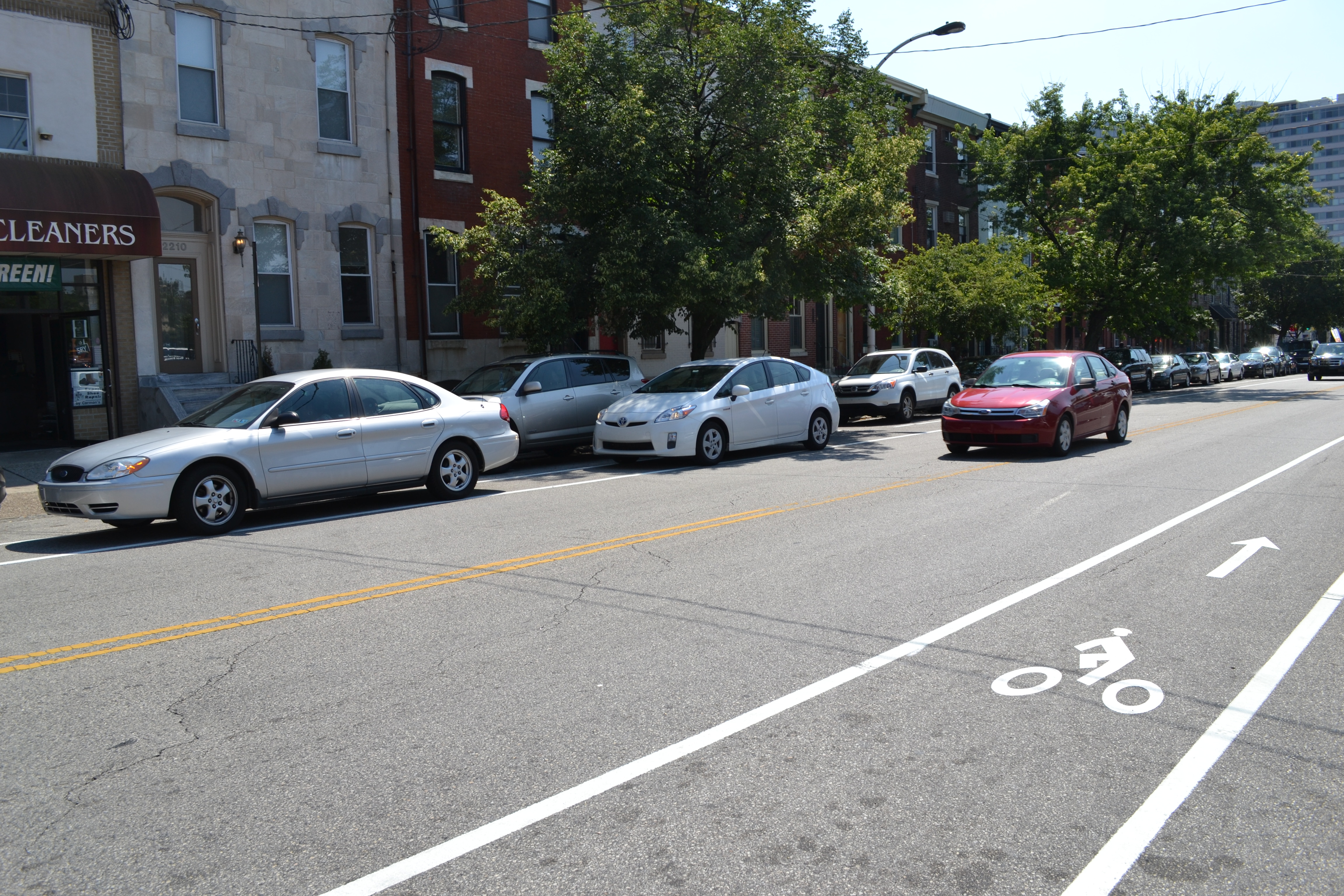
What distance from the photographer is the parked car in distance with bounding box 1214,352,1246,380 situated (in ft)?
158

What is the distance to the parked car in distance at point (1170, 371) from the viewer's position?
41.1 m

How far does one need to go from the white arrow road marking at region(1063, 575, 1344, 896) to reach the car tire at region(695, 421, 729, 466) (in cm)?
962

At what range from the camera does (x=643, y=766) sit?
4184 mm

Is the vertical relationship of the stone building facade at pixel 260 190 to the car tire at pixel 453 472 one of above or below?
above

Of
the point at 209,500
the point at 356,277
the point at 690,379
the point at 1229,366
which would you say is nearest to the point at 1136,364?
the point at 1229,366

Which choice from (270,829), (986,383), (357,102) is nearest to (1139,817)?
(270,829)

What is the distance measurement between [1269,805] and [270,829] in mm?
3634

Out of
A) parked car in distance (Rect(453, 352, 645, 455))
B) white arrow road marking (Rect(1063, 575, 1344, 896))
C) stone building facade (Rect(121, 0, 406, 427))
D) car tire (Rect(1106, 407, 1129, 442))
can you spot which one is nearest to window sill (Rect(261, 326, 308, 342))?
stone building facade (Rect(121, 0, 406, 427))

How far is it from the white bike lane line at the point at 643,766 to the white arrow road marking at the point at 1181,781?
50.3 inches

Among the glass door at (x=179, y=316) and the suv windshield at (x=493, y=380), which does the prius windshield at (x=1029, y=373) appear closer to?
the suv windshield at (x=493, y=380)

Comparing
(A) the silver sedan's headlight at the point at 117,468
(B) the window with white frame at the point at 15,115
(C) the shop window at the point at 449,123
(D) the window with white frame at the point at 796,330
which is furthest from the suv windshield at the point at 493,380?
(D) the window with white frame at the point at 796,330

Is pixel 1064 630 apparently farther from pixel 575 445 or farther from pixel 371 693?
pixel 575 445

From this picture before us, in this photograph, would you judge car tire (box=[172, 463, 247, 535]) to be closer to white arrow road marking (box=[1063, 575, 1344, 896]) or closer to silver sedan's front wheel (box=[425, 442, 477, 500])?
silver sedan's front wheel (box=[425, 442, 477, 500])

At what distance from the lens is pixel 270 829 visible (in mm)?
3691
